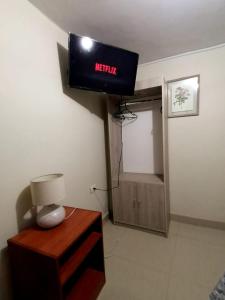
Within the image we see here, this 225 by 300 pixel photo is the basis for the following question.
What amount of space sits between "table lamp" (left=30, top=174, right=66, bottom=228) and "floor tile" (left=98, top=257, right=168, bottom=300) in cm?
77

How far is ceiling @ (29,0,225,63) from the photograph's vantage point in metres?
1.38

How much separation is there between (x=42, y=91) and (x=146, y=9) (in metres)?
1.14

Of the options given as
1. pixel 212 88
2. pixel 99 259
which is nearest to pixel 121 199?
pixel 99 259

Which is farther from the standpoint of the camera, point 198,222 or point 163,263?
point 198,222

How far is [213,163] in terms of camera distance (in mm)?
2166

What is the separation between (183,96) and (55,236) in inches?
85.2

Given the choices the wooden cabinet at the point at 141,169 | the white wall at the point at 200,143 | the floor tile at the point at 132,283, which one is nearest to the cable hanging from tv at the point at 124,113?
the wooden cabinet at the point at 141,169

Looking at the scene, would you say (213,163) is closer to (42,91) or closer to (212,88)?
(212,88)

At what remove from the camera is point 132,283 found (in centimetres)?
148

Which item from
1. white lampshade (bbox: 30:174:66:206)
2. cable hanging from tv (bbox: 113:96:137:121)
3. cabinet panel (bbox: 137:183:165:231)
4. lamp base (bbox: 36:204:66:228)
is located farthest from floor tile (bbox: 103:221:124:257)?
cable hanging from tv (bbox: 113:96:137:121)

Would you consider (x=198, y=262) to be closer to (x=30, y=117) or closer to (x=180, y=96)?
(x=180, y=96)

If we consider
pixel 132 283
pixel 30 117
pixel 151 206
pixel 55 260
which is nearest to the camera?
pixel 55 260

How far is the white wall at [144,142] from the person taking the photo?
2.42 m

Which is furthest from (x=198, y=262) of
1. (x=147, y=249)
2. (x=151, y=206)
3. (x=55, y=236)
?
(x=55, y=236)
